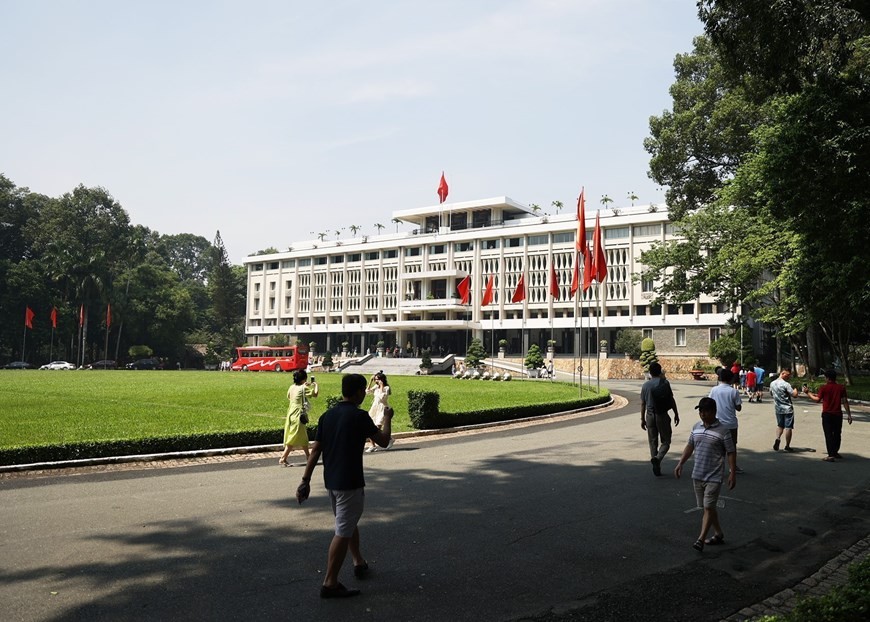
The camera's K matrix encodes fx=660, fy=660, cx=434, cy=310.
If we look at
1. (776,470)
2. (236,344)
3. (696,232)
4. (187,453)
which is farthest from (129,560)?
(236,344)

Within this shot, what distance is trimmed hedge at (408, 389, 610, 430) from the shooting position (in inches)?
704

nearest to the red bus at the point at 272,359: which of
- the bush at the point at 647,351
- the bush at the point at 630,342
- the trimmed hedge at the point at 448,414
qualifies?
the bush at the point at 630,342

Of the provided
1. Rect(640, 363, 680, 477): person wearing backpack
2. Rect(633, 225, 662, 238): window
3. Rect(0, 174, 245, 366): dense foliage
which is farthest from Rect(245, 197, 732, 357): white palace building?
Rect(640, 363, 680, 477): person wearing backpack

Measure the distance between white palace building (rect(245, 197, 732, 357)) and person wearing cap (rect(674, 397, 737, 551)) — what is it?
54.1 meters

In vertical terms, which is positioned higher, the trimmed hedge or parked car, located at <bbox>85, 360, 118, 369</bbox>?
the trimmed hedge

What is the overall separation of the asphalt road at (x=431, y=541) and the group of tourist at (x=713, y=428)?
39 centimetres

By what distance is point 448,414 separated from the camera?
730 inches

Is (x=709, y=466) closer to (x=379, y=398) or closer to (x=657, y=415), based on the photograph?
(x=657, y=415)

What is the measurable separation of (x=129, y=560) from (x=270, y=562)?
1.38 m

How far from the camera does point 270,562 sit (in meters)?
6.42

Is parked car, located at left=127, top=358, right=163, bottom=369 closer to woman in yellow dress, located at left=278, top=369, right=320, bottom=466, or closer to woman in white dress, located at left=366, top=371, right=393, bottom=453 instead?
woman in white dress, located at left=366, top=371, right=393, bottom=453

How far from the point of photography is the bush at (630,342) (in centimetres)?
6105

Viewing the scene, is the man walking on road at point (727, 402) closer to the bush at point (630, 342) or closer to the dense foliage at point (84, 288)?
the bush at point (630, 342)

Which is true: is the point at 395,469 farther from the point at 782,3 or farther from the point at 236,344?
the point at 236,344
